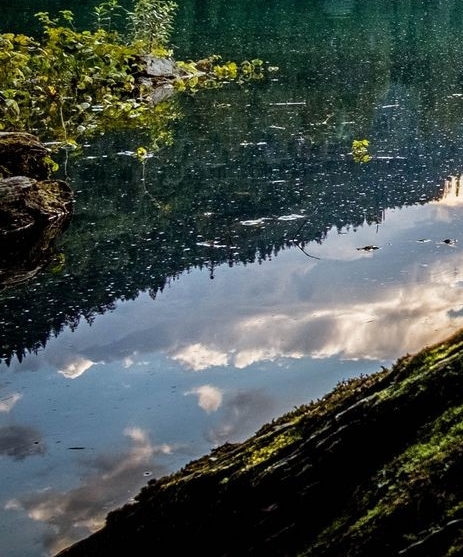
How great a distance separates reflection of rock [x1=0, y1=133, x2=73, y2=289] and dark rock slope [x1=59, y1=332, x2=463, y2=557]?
26.5 feet

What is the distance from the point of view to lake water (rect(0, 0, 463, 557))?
24.1 feet

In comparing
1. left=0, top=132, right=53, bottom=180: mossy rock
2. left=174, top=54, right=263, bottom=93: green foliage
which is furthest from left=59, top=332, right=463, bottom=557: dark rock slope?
left=174, top=54, right=263, bottom=93: green foliage

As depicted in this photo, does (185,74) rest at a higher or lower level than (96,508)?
higher

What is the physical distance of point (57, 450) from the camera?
23.9ft

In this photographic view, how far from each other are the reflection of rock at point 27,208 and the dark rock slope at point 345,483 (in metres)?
8.06

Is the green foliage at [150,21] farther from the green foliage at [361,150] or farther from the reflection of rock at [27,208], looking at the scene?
the reflection of rock at [27,208]

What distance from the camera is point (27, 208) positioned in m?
13.7

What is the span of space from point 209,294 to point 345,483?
25.3ft

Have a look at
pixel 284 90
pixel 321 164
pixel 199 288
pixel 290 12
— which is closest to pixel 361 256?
pixel 199 288

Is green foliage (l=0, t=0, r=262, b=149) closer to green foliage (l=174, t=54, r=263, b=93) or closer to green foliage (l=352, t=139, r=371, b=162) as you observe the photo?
green foliage (l=174, t=54, r=263, b=93)

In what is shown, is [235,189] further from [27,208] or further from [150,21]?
[150,21]

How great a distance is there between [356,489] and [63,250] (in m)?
10.0

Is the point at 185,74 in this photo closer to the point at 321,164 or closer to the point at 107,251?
the point at 321,164

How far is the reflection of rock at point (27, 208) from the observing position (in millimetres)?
12289
